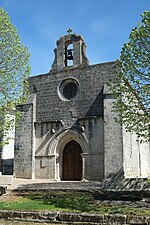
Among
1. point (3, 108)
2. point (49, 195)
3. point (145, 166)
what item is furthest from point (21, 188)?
point (145, 166)

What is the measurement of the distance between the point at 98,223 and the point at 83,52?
1316 cm

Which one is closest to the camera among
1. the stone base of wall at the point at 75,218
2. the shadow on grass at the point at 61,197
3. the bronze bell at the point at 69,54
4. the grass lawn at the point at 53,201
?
the stone base of wall at the point at 75,218

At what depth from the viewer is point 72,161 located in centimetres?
1712

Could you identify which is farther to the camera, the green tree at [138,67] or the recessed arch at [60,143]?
the recessed arch at [60,143]

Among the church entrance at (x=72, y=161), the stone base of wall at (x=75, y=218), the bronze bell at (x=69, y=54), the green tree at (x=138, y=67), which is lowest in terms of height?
the stone base of wall at (x=75, y=218)

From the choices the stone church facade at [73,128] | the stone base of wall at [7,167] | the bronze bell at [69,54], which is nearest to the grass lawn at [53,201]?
the stone church facade at [73,128]

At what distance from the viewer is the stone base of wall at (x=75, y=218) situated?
6.71 m

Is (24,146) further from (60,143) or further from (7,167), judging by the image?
(7,167)

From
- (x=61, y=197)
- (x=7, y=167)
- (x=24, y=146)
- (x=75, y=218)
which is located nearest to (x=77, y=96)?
(x=24, y=146)

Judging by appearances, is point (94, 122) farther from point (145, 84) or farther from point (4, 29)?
point (4, 29)

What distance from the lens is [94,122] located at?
16094 millimetres

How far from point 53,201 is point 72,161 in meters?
6.82

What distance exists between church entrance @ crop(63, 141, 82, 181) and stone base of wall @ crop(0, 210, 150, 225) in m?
9.08

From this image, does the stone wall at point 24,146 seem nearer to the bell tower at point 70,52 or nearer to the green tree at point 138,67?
the bell tower at point 70,52
